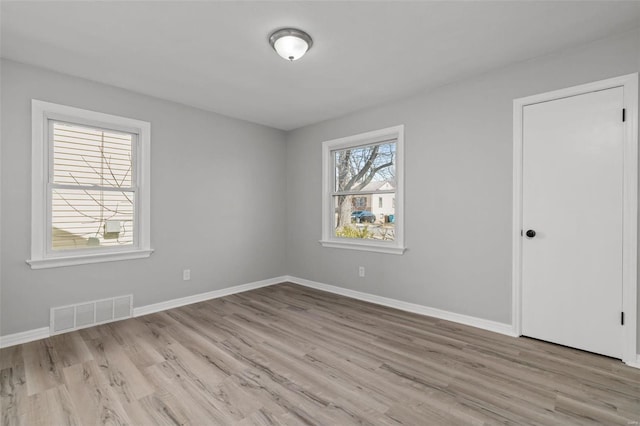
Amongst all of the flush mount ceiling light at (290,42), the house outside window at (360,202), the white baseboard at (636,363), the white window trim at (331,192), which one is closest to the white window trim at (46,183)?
the flush mount ceiling light at (290,42)

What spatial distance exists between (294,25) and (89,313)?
3.34 m

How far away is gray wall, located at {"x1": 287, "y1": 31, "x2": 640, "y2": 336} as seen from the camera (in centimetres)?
265

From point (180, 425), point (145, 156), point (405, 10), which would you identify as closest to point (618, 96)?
point (405, 10)

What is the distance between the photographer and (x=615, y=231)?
7.83ft

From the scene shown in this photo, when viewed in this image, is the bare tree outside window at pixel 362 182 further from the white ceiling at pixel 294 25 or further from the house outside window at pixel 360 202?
the white ceiling at pixel 294 25

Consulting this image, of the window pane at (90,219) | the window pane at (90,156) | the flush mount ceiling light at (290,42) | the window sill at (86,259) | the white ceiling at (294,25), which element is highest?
the white ceiling at (294,25)

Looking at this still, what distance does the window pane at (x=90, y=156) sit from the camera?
3033mm

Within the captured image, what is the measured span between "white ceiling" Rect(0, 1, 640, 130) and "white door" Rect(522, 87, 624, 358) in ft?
2.09

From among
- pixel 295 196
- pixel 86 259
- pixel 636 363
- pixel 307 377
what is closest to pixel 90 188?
pixel 86 259

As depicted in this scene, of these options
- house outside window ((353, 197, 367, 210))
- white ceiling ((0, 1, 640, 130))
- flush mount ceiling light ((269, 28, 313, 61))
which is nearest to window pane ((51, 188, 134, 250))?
white ceiling ((0, 1, 640, 130))

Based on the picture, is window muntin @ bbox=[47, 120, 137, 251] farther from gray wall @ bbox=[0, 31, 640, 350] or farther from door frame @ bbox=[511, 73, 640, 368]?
door frame @ bbox=[511, 73, 640, 368]

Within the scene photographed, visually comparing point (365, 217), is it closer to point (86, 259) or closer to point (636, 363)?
point (636, 363)

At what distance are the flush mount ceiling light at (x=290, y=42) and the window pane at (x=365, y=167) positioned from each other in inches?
73.6

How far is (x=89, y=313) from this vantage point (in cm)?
312
